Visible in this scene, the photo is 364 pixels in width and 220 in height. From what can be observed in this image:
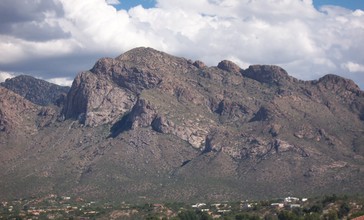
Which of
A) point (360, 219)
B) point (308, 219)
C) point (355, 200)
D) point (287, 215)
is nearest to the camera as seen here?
point (360, 219)

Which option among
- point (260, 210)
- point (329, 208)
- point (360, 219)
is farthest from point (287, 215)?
point (360, 219)

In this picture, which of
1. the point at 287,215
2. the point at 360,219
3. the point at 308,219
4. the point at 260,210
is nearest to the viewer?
the point at 360,219

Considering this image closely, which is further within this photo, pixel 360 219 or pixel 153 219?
pixel 153 219

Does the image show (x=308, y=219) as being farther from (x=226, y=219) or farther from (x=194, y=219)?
(x=194, y=219)

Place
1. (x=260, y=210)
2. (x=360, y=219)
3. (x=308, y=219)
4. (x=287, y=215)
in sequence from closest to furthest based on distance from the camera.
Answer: (x=360, y=219)
(x=308, y=219)
(x=287, y=215)
(x=260, y=210)

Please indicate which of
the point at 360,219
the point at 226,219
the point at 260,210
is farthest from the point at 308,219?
the point at 360,219

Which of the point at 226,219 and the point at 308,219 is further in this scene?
the point at 226,219

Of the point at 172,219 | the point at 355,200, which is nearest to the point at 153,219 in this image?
the point at 172,219

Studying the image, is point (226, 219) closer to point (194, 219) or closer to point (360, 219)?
point (194, 219)

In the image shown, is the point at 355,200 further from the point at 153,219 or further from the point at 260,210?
the point at 153,219
